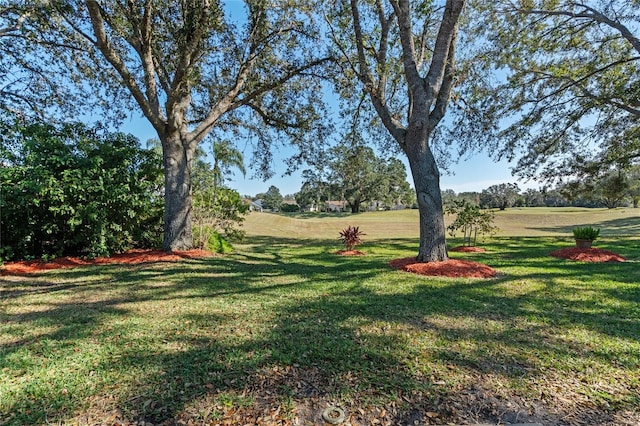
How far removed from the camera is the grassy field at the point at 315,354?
1812 millimetres

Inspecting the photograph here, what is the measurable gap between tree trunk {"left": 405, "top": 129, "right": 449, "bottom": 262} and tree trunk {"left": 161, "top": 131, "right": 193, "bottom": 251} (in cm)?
611

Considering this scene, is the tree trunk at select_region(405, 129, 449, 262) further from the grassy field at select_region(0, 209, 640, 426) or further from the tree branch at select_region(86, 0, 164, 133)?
the tree branch at select_region(86, 0, 164, 133)

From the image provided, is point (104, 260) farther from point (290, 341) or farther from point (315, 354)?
point (315, 354)

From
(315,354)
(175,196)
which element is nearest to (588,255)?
(315,354)

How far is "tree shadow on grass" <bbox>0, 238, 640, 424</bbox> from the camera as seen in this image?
6.28 feet

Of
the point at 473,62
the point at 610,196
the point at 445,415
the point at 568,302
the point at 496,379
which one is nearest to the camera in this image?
the point at 445,415

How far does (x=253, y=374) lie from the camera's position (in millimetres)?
2133

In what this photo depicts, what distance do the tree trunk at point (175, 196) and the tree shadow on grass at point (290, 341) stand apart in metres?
2.89

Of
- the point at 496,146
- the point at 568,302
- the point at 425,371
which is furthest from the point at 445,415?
the point at 496,146

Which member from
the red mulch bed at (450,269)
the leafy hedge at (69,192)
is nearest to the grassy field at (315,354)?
the red mulch bed at (450,269)

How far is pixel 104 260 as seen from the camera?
7.03 metres

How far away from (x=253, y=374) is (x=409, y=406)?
110 centimetres

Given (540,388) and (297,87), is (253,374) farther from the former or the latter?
(297,87)

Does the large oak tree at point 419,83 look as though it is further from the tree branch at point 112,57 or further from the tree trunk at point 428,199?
the tree branch at point 112,57
